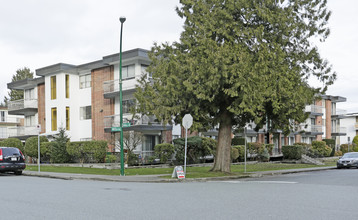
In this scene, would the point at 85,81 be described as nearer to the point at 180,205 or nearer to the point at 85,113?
the point at 85,113

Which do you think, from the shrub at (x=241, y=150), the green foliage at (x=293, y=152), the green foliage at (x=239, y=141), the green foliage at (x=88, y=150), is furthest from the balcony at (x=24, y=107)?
the green foliage at (x=293, y=152)

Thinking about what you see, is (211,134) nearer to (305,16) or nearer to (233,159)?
(233,159)

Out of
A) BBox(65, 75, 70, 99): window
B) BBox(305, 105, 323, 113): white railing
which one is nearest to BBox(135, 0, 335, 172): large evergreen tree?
BBox(65, 75, 70, 99): window

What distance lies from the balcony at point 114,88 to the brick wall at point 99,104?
0.76 meters

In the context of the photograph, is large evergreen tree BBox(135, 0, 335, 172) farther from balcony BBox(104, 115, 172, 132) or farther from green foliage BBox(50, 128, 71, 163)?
green foliage BBox(50, 128, 71, 163)

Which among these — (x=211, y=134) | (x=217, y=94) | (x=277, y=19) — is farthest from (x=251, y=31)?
(x=211, y=134)

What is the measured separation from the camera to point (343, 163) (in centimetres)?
3219

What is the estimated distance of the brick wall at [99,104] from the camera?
35500 mm

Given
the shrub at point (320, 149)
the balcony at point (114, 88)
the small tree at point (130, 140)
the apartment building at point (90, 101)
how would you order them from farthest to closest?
1. the shrub at point (320, 149)
2. the apartment building at point (90, 101)
3. the balcony at point (114, 88)
4. the small tree at point (130, 140)

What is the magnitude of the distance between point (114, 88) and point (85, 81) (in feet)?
16.5

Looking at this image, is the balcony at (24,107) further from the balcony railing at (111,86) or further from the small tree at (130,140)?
the small tree at (130,140)

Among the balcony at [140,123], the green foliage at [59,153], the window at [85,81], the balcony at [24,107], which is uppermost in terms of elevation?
the window at [85,81]

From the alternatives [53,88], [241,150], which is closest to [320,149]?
[241,150]

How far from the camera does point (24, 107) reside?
43562 mm
